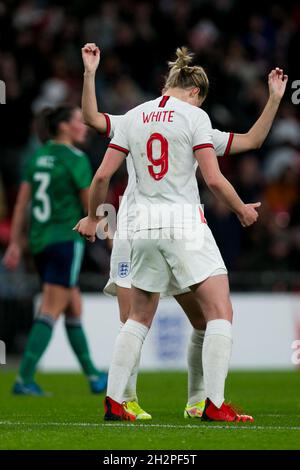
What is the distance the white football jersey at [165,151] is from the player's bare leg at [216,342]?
16.8 inches

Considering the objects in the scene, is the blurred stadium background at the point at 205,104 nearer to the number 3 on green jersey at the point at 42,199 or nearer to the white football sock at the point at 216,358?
the number 3 on green jersey at the point at 42,199

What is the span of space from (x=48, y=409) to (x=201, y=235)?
97.5 inches

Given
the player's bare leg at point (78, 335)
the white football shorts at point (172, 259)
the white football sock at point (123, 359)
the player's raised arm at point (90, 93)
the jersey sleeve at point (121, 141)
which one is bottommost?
the player's bare leg at point (78, 335)

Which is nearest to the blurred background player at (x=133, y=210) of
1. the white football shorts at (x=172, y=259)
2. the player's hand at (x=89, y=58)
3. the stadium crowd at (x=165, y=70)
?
the player's hand at (x=89, y=58)

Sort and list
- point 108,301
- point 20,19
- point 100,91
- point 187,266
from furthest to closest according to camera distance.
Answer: point 20,19 → point 100,91 → point 108,301 → point 187,266

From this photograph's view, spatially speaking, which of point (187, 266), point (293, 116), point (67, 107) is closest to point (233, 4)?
point (293, 116)

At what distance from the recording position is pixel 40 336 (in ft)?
34.5

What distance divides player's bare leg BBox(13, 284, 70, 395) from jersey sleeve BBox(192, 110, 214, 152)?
3977 millimetres

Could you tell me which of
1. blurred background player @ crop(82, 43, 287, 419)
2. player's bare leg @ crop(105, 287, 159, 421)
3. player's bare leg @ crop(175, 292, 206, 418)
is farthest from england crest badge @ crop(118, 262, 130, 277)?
player's bare leg @ crop(105, 287, 159, 421)

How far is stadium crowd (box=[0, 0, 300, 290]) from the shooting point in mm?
16266

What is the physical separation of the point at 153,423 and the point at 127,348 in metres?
0.52

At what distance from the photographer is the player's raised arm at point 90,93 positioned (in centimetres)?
745

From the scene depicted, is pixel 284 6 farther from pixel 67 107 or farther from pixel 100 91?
pixel 67 107
